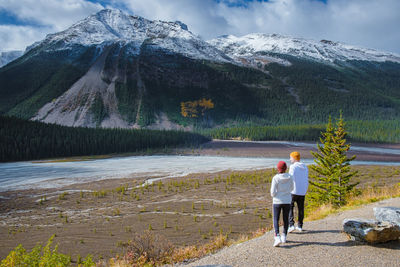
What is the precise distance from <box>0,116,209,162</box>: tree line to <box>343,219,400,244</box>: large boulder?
83546 millimetres

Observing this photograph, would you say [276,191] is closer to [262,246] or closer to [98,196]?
[262,246]

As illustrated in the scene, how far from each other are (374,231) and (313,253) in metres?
1.91

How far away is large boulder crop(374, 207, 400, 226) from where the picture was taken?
31.3ft

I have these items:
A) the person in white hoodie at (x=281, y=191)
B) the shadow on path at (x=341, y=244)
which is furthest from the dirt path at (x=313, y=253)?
the person in white hoodie at (x=281, y=191)

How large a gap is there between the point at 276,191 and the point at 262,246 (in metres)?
1.92

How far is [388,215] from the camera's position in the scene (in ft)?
32.2

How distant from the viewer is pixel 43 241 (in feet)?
65.7

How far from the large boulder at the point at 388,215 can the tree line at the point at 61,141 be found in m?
83.7

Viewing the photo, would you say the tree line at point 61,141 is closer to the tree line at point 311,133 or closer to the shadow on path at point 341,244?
the tree line at point 311,133

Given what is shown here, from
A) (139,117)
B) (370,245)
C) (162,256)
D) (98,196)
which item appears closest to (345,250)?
(370,245)

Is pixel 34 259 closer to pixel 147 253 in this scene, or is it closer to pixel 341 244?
pixel 147 253

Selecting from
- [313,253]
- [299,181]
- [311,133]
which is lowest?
[313,253]

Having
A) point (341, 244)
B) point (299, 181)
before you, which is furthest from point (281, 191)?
point (341, 244)

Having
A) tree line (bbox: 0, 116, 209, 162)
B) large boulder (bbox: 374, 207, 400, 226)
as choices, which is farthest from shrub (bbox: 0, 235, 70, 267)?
tree line (bbox: 0, 116, 209, 162)
